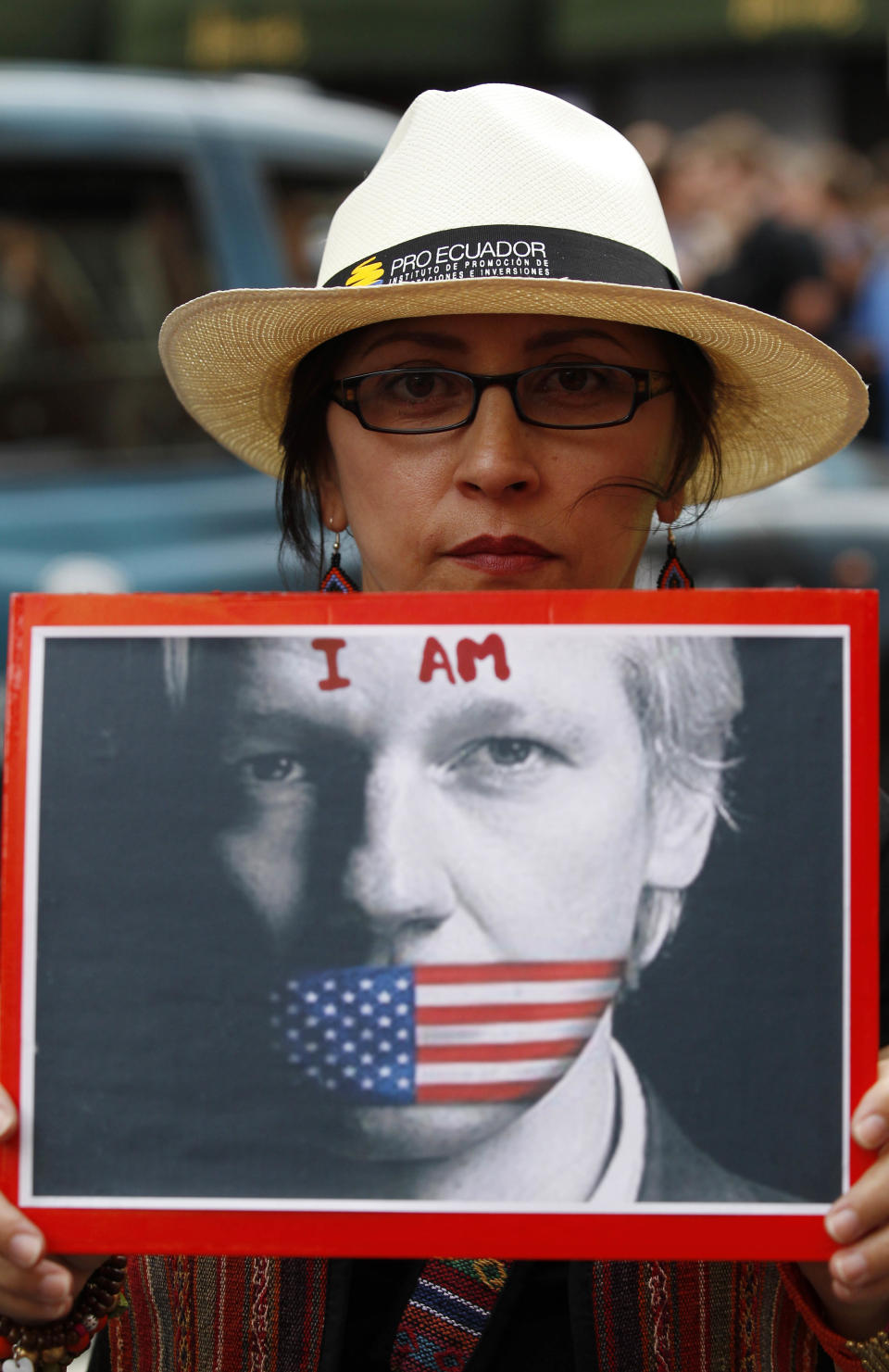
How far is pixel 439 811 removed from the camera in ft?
3.99

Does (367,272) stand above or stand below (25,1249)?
above

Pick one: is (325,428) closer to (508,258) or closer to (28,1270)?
(508,258)

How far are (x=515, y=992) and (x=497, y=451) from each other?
54 centimetres

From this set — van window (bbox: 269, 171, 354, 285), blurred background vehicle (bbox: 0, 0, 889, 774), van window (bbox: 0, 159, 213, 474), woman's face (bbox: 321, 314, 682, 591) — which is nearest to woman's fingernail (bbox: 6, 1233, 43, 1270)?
woman's face (bbox: 321, 314, 682, 591)

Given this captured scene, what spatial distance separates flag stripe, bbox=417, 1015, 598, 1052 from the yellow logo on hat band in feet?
2.44

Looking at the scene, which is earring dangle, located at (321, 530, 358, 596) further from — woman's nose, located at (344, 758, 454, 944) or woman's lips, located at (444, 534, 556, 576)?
woman's nose, located at (344, 758, 454, 944)

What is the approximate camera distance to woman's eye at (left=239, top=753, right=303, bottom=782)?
122cm

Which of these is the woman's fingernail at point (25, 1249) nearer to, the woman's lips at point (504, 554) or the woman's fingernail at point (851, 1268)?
the woman's fingernail at point (851, 1268)

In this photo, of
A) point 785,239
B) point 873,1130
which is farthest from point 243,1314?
point 785,239

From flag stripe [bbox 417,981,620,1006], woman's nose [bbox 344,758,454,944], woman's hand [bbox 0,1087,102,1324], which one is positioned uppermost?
woman's nose [bbox 344,758,454,944]

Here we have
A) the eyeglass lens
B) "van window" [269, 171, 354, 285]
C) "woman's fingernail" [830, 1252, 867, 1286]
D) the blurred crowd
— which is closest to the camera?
"woman's fingernail" [830, 1252, 867, 1286]

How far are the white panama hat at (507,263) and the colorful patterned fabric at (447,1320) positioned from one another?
0.91m

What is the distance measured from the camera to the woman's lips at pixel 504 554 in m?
1.50

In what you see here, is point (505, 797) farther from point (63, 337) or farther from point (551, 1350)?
point (63, 337)
